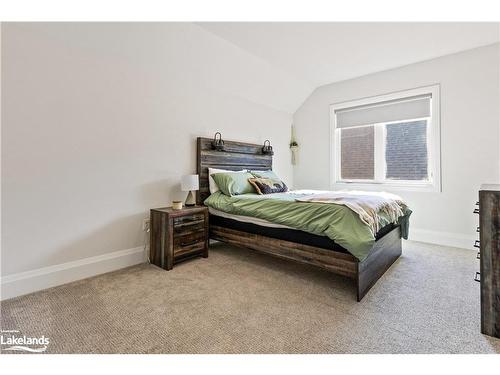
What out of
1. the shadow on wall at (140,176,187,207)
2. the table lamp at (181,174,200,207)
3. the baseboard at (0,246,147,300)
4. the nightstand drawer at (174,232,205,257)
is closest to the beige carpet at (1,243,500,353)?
the baseboard at (0,246,147,300)

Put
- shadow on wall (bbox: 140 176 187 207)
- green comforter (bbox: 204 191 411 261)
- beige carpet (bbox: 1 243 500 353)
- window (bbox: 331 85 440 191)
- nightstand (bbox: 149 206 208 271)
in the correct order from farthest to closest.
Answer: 1. window (bbox: 331 85 440 191)
2. shadow on wall (bbox: 140 176 187 207)
3. nightstand (bbox: 149 206 208 271)
4. green comforter (bbox: 204 191 411 261)
5. beige carpet (bbox: 1 243 500 353)

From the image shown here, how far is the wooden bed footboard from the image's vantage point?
6.50 ft

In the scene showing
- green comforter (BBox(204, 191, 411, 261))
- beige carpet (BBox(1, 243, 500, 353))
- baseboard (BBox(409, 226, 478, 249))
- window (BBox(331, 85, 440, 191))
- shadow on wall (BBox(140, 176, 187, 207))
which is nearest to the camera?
beige carpet (BBox(1, 243, 500, 353))

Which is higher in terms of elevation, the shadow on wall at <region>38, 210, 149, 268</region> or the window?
the window

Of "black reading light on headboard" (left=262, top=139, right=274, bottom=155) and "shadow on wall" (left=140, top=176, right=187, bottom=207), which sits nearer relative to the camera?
"shadow on wall" (left=140, top=176, right=187, bottom=207)

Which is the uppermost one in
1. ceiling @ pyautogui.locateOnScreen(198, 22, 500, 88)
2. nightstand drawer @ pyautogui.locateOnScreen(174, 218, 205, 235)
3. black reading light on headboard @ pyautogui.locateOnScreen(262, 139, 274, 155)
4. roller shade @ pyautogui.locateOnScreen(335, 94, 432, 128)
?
ceiling @ pyautogui.locateOnScreen(198, 22, 500, 88)

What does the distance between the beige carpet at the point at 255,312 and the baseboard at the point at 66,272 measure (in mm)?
84

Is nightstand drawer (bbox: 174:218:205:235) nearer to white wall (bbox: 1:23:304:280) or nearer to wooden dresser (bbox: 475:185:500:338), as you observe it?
white wall (bbox: 1:23:304:280)

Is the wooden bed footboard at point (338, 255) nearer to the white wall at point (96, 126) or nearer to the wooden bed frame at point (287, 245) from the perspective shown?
the wooden bed frame at point (287, 245)

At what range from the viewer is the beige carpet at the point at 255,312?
4.71 ft

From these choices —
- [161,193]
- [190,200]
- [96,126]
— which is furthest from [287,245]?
[96,126]

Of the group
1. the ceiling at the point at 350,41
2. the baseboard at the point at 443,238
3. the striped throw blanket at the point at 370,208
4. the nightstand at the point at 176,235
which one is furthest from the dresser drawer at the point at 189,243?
the baseboard at the point at 443,238
